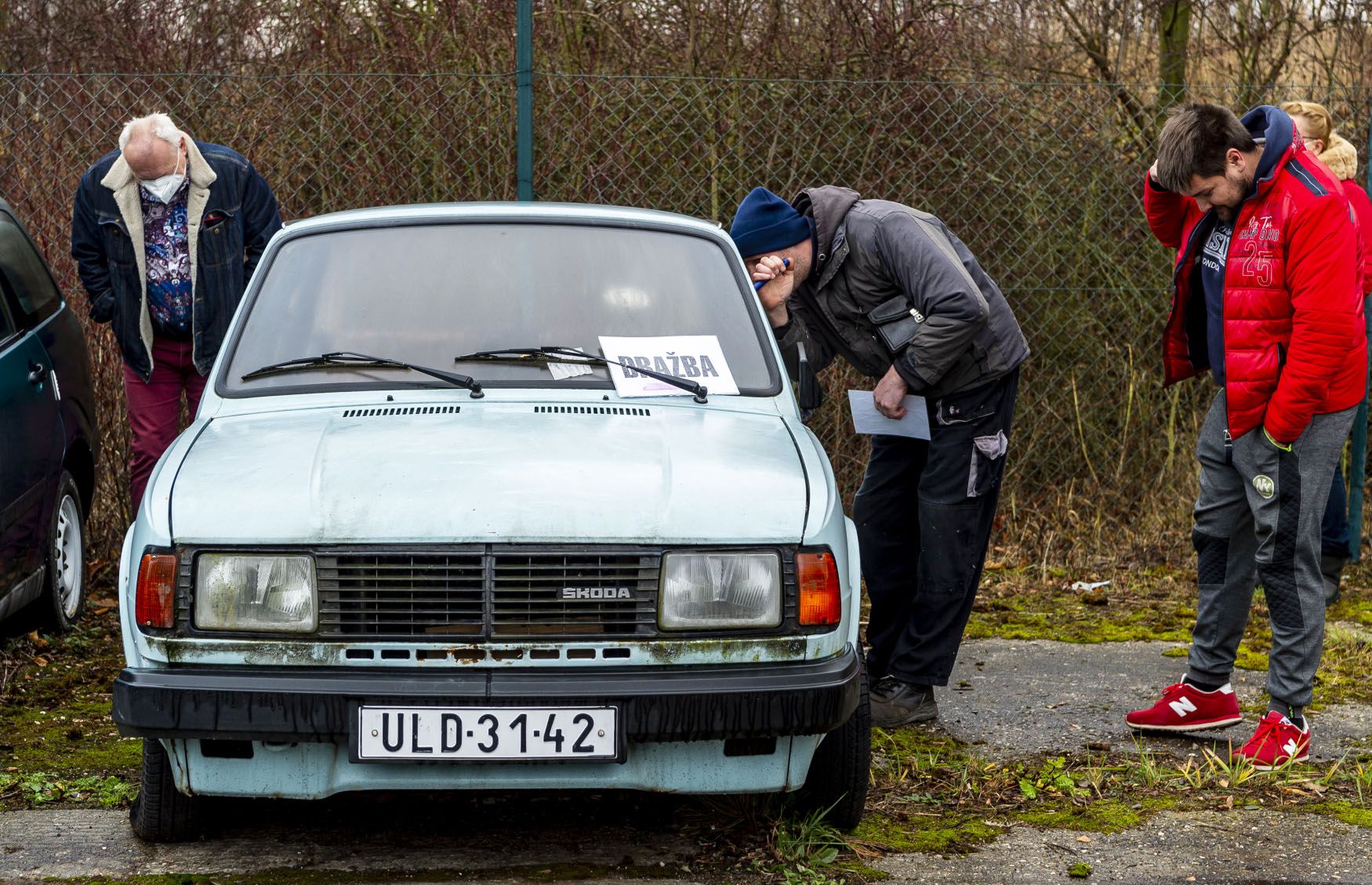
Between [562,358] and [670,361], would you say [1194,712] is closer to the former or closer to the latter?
[670,361]

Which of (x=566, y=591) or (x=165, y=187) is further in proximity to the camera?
(x=165, y=187)

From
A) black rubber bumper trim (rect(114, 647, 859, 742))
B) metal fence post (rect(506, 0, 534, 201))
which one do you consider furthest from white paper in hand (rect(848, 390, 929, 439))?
metal fence post (rect(506, 0, 534, 201))

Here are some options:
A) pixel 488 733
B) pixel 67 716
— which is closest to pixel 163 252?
pixel 67 716

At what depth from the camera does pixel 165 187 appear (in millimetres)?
5871

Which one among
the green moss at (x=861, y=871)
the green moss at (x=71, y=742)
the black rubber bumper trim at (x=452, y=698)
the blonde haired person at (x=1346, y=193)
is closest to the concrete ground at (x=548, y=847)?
the green moss at (x=861, y=871)

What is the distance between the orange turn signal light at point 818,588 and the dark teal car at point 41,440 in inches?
126

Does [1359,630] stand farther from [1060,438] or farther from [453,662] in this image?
[453,662]

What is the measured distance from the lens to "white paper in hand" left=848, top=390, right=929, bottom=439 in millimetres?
4602

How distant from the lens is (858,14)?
7.62 meters

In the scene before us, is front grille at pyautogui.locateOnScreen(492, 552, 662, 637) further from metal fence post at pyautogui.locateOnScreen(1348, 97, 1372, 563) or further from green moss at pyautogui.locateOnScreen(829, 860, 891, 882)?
metal fence post at pyautogui.locateOnScreen(1348, 97, 1372, 563)

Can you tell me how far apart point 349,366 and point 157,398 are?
101 inches

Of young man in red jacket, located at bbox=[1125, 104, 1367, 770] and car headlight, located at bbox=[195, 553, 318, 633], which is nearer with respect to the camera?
car headlight, located at bbox=[195, 553, 318, 633]

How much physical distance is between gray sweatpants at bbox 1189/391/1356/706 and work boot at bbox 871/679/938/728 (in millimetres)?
917

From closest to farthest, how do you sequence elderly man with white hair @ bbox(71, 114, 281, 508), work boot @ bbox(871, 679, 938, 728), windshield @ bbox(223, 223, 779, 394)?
windshield @ bbox(223, 223, 779, 394) < work boot @ bbox(871, 679, 938, 728) < elderly man with white hair @ bbox(71, 114, 281, 508)
